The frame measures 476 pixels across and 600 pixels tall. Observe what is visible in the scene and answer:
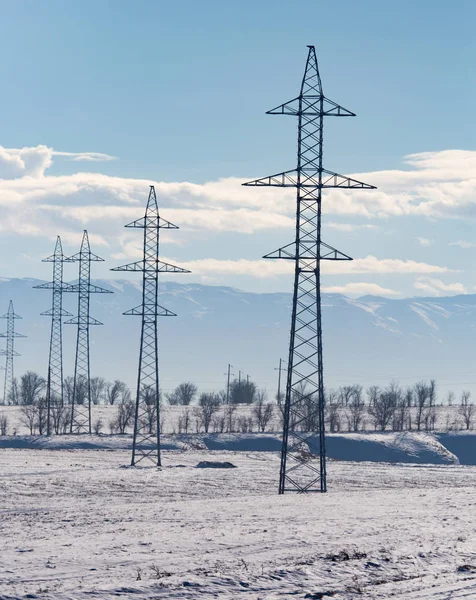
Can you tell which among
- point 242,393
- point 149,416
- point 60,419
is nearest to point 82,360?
point 149,416

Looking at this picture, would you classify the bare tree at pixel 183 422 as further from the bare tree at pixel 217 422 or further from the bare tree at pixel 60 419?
the bare tree at pixel 60 419

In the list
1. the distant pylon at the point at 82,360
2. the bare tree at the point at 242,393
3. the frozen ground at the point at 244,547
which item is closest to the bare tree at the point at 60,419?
the distant pylon at the point at 82,360

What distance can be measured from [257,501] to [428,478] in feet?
92.3

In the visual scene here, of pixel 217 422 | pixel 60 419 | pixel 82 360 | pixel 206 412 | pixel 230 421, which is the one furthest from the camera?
pixel 217 422

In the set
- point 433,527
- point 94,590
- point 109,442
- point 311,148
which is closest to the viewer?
point 94,590

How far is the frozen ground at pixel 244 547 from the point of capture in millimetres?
20297

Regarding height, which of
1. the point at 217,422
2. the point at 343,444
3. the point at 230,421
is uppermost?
the point at 230,421

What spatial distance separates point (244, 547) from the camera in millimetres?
24062

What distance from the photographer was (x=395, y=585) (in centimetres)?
2081

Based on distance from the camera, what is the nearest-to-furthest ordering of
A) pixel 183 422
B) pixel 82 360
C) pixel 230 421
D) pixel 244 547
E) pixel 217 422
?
pixel 244 547 → pixel 82 360 → pixel 230 421 → pixel 217 422 → pixel 183 422

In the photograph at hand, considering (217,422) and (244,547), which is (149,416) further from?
(217,422)

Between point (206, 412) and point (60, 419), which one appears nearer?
point (60, 419)

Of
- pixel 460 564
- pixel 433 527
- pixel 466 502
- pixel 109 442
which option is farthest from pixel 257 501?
pixel 109 442

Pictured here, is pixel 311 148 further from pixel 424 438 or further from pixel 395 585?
pixel 424 438
